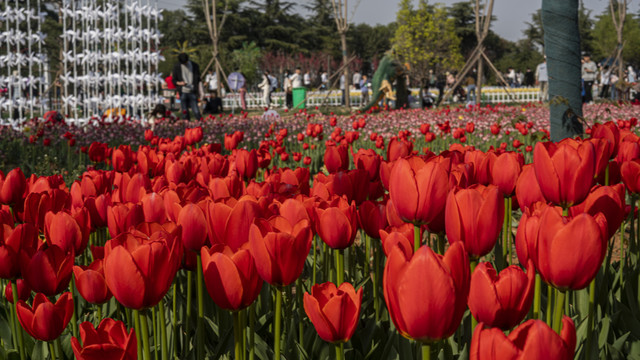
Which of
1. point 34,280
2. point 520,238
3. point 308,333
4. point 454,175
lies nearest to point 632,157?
point 454,175

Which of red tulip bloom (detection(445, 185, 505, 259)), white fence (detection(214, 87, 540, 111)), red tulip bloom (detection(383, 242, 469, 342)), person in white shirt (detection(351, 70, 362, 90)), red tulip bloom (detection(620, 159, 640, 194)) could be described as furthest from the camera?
person in white shirt (detection(351, 70, 362, 90))

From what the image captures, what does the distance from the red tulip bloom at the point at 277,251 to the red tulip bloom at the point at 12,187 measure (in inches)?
52.9

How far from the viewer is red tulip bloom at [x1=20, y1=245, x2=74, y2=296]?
4.60 feet

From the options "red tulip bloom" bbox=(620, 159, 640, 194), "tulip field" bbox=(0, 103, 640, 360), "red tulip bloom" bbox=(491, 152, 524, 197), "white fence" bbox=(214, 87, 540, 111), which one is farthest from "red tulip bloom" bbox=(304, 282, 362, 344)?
"white fence" bbox=(214, 87, 540, 111)

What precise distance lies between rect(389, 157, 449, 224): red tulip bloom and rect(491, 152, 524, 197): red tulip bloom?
1.70 ft

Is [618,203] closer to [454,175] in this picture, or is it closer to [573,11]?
[454,175]

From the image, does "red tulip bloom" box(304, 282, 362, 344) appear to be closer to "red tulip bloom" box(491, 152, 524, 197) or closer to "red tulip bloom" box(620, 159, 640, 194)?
"red tulip bloom" box(491, 152, 524, 197)

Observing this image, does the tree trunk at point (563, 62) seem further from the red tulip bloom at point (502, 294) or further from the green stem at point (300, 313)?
the red tulip bloom at point (502, 294)

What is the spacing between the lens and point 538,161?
161 cm

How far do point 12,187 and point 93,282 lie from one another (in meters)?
1.02

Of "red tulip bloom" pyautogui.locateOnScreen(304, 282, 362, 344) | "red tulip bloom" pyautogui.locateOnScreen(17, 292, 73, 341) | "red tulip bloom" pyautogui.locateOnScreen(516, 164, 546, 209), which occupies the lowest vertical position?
"red tulip bloom" pyautogui.locateOnScreen(17, 292, 73, 341)

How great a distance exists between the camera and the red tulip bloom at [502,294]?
1.09 m

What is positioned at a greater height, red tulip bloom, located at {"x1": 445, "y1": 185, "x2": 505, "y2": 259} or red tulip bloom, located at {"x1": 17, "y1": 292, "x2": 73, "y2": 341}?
red tulip bloom, located at {"x1": 445, "y1": 185, "x2": 505, "y2": 259}

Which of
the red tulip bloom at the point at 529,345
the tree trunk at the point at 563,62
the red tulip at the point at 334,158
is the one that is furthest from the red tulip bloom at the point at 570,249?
the tree trunk at the point at 563,62
